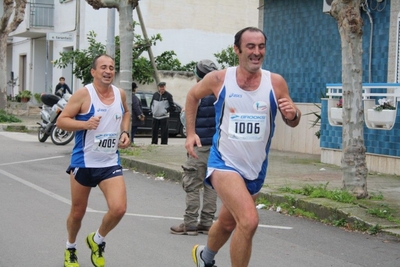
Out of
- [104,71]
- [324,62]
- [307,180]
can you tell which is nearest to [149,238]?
[104,71]

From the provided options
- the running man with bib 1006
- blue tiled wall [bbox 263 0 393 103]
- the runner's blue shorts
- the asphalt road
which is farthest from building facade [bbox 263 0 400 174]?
the running man with bib 1006

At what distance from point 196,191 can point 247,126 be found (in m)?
2.98

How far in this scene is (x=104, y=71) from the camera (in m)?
6.85

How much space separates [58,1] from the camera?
113 ft

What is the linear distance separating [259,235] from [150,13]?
24.6 m

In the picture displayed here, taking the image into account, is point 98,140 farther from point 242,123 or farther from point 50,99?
point 50,99

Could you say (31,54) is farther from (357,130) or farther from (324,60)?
(357,130)

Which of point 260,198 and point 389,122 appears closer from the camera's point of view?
point 260,198

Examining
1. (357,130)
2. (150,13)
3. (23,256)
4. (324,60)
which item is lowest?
(23,256)

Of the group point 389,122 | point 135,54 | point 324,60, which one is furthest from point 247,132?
point 135,54

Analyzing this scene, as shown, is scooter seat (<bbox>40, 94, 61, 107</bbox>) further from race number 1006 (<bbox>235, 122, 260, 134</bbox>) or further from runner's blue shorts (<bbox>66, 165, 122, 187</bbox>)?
race number 1006 (<bbox>235, 122, 260, 134</bbox>)

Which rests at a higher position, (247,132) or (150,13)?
(150,13)

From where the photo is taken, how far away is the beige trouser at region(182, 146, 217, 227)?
8570 mm

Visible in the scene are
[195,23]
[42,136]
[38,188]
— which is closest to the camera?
[38,188]
